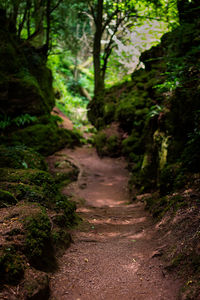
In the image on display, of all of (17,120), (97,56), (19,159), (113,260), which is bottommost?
(113,260)

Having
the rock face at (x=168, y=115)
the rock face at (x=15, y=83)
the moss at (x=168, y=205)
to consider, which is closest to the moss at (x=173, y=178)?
the rock face at (x=168, y=115)

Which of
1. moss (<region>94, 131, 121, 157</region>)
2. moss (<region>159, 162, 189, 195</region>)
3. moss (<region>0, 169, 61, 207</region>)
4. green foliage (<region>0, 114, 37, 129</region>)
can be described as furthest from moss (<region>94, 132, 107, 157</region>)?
moss (<region>0, 169, 61, 207</region>)

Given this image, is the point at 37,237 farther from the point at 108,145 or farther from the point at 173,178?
the point at 108,145

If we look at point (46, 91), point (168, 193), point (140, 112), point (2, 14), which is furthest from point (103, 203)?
point (2, 14)

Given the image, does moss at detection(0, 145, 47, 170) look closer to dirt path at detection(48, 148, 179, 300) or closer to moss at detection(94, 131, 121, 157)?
dirt path at detection(48, 148, 179, 300)

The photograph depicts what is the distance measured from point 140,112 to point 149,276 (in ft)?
27.0

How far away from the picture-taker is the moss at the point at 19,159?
4949 mm

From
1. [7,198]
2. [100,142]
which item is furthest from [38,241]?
[100,142]

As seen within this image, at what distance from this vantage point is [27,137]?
8.49 m

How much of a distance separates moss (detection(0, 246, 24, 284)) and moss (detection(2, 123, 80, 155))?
6.06 meters

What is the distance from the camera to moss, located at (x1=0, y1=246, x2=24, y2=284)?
2033 millimetres

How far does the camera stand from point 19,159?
211 inches

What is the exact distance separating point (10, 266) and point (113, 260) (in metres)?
1.57

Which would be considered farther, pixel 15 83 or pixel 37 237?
pixel 15 83
